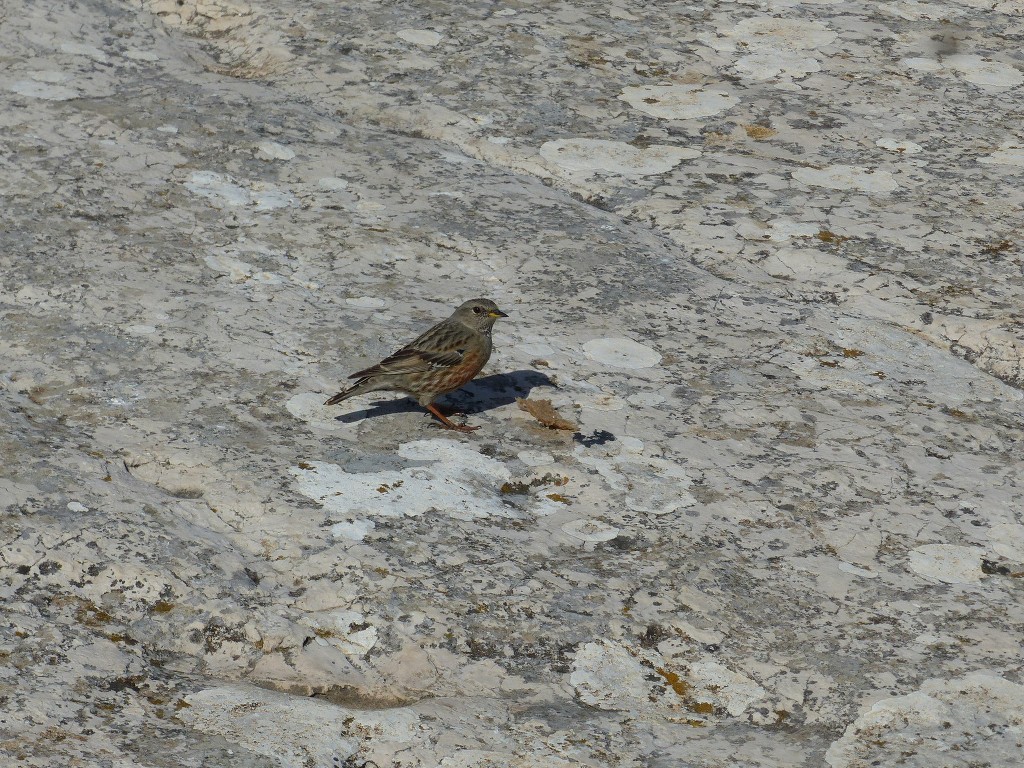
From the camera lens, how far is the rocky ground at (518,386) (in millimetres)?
4102

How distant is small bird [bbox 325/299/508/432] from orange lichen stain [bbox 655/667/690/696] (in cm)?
185

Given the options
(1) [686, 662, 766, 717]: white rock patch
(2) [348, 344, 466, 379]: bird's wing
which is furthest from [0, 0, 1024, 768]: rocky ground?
(2) [348, 344, 466, 379]: bird's wing

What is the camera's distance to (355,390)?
223 inches

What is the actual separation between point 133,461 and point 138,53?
4.67 m

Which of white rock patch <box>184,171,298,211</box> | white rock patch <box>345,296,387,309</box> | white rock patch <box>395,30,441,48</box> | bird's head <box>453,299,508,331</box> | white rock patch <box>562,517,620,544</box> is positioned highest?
white rock patch <box>395,30,441,48</box>

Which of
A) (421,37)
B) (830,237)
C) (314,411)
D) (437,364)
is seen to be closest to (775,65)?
(830,237)

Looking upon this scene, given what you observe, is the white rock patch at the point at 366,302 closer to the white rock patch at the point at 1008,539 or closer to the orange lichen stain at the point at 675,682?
the orange lichen stain at the point at 675,682

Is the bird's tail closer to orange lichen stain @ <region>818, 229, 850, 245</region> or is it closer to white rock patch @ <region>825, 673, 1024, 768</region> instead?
white rock patch @ <region>825, 673, 1024, 768</region>

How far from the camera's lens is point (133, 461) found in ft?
16.6

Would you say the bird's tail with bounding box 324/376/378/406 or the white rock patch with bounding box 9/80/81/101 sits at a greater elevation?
the white rock patch with bounding box 9/80/81/101

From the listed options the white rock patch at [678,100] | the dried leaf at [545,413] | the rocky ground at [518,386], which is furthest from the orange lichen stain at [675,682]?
the white rock patch at [678,100]

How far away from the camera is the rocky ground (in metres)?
4.10

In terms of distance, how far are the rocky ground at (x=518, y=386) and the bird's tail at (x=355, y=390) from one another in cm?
12

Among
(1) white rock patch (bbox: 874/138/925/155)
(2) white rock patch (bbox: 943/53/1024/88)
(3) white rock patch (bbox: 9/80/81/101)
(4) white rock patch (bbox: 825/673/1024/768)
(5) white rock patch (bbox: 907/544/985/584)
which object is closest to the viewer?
(4) white rock patch (bbox: 825/673/1024/768)
